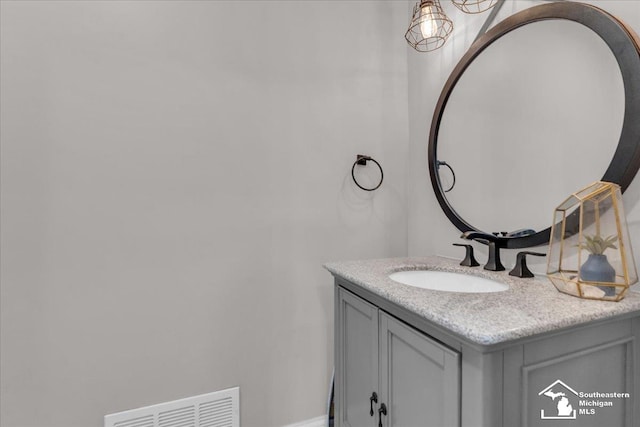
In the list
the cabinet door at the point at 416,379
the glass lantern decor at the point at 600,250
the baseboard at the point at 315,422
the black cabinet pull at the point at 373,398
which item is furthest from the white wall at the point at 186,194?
the glass lantern decor at the point at 600,250

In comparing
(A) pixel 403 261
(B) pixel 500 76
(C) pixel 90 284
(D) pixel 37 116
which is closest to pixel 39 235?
(C) pixel 90 284

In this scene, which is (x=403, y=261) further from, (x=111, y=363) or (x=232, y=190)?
(x=111, y=363)

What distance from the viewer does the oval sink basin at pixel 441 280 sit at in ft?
4.09

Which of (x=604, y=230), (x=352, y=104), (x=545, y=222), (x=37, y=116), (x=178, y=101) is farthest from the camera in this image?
(x=352, y=104)

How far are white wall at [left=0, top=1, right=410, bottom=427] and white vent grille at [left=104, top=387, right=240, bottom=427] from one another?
0.11 feet

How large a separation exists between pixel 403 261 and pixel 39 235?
1.48 metres

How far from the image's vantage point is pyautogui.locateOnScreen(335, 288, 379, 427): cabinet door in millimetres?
1164

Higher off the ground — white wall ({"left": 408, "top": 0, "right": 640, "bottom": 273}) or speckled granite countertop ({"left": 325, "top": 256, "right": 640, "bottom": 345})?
white wall ({"left": 408, "top": 0, "right": 640, "bottom": 273})

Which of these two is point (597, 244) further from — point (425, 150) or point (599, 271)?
point (425, 150)

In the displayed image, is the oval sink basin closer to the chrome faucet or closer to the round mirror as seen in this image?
the chrome faucet

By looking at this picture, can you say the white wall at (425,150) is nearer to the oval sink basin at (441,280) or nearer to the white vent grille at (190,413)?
the oval sink basin at (441,280)

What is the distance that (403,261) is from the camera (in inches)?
59.3

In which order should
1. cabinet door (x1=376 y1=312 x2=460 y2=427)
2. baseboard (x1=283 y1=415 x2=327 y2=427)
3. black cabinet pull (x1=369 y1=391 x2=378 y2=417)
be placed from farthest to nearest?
baseboard (x1=283 y1=415 x2=327 y2=427) < black cabinet pull (x1=369 y1=391 x2=378 y2=417) < cabinet door (x1=376 y1=312 x2=460 y2=427)

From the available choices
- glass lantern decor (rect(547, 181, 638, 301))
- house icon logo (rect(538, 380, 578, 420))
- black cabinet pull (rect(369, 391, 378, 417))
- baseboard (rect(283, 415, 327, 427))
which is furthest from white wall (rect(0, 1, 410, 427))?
house icon logo (rect(538, 380, 578, 420))
